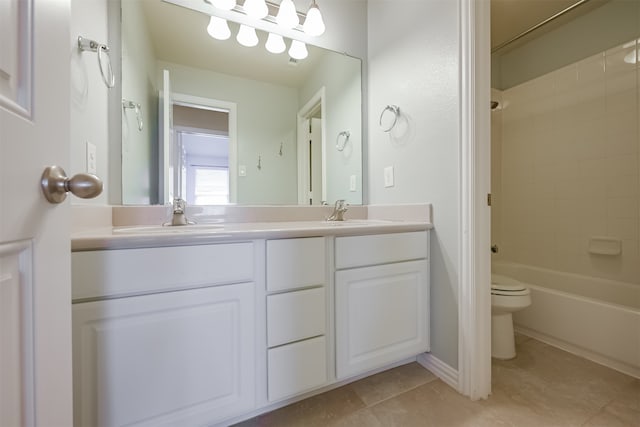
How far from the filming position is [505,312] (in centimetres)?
152

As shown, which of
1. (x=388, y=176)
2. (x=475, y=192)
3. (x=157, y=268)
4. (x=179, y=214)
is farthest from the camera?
(x=388, y=176)

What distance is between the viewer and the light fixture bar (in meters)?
1.37

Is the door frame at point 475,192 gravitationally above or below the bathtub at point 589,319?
above

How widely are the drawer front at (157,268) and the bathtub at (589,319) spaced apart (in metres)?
1.87

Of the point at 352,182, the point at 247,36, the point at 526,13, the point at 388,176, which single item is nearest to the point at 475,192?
the point at 388,176

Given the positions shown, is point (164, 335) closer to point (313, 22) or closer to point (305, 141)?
point (305, 141)

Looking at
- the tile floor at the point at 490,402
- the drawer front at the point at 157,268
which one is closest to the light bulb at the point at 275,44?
the drawer front at the point at 157,268

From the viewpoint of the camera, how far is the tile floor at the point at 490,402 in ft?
3.47

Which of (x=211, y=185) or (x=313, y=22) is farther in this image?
(x=313, y=22)

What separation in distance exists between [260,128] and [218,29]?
1.80ft

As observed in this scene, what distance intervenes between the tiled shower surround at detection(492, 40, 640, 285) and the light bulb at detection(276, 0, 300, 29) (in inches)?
77.9

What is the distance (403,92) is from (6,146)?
160 cm

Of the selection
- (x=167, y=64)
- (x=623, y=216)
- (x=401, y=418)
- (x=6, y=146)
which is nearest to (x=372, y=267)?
(x=401, y=418)

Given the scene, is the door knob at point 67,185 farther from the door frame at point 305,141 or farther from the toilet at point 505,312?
the toilet at point 505,312
